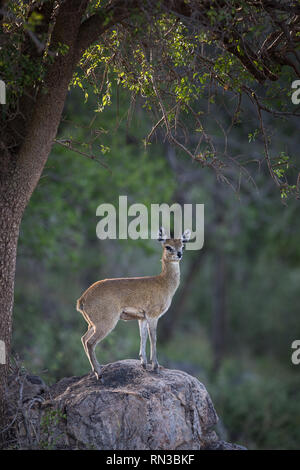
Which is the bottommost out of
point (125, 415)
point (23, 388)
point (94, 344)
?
point (125, 415)

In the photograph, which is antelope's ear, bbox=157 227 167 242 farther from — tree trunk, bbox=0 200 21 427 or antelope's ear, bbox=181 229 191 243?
tree trunk, bbox=0 200 21 427

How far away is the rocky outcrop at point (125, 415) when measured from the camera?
24.4 ft

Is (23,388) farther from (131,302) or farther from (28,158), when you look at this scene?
(28,158)

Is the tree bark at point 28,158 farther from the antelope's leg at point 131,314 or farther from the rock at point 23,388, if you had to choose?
the antelope's leg at point 131,314

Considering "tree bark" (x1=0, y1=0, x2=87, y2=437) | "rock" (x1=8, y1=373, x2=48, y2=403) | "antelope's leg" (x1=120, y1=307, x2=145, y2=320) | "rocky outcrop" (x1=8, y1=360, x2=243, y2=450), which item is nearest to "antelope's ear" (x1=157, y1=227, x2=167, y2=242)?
"antelope's leg" (x1=120, y1=307, x2=145, y2=320)

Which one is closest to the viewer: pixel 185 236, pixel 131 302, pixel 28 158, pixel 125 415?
pixel 125 415

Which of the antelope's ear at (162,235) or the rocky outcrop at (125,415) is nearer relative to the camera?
the rocky outcrop at (125,415)

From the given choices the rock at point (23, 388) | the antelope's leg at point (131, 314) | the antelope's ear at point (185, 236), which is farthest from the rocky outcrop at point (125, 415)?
the antelope's ear at point (185, 236)

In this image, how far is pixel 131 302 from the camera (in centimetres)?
873

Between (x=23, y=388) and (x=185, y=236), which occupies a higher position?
(x=185, y=236)

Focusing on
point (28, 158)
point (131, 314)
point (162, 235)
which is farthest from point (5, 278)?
point (162, 235)

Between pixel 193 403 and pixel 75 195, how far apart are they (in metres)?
10.0

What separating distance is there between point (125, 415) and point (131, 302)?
1765 mm

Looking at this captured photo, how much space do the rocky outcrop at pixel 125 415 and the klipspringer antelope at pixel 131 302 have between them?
1.65 feet
